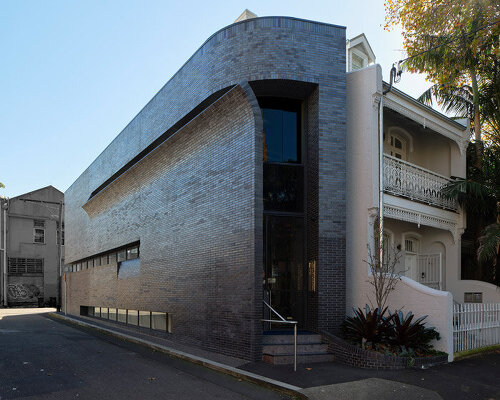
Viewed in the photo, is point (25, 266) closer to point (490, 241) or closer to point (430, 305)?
point (490, 241)

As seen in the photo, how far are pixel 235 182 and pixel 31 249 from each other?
40.8m

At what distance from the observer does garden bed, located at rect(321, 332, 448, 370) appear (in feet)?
31.8

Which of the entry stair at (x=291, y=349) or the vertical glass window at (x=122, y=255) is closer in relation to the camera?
the entry stair at (x=291, y=349)

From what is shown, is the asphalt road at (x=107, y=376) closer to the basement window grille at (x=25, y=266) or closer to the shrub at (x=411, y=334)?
the shrub at (x=411, y=334)

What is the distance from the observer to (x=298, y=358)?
10391 millimetres

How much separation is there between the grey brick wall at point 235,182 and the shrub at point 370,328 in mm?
885

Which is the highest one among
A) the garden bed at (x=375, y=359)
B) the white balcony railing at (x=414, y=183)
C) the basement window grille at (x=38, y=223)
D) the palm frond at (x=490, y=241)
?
the white balcony railing at (x=414, y=183)

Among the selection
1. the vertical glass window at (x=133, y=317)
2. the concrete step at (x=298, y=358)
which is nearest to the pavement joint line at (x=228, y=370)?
the concrete step at (x=298, y=358)

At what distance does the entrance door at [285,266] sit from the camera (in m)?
12.3

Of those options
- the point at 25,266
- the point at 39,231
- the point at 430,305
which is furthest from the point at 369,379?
the point at 39,231

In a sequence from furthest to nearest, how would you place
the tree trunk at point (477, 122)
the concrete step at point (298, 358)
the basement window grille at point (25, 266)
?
1. the basement window grille at point (25, 266)
2. the tree trunk at point (477, 122)
3. the concrete step at point (298, 358)

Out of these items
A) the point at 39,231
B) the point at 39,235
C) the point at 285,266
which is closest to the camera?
the point at 285,266

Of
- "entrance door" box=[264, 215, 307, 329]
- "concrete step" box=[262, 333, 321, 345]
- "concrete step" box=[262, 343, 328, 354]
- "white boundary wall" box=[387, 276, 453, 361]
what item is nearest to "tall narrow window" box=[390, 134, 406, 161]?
"entrance door" box=[264, 215, 307, 329]

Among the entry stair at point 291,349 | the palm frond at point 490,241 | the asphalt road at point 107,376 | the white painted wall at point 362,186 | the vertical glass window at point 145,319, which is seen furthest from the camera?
the vertical glass window at point 145,319
